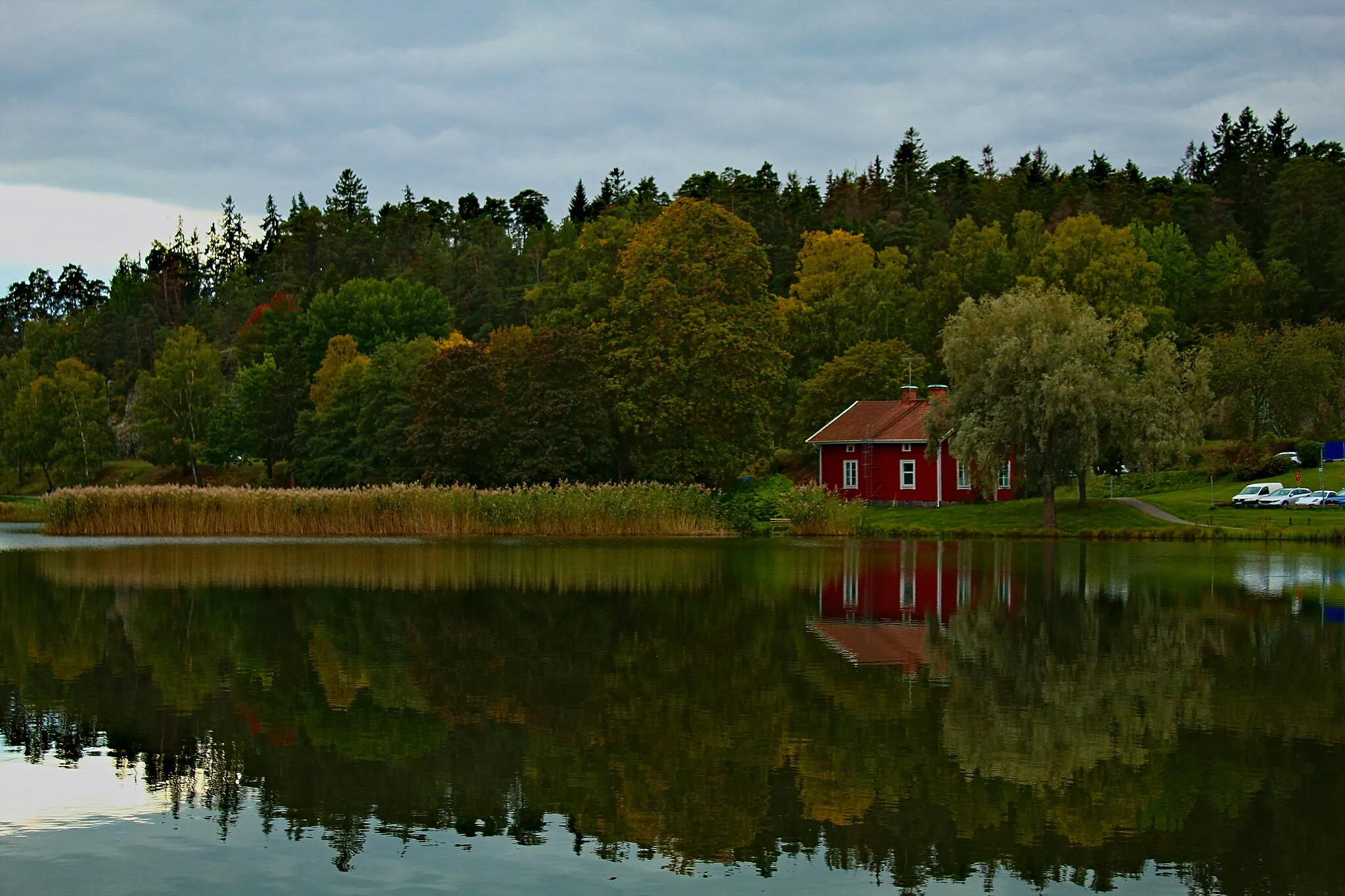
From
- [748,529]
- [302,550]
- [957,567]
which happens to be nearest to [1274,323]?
[748,529]

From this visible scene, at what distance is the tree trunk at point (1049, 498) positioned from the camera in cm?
6206

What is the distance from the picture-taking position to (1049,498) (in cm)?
6284

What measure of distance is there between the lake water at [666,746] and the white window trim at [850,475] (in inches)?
2041

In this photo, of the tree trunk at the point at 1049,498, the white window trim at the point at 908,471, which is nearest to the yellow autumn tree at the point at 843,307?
the white window trim at the point at 908,471

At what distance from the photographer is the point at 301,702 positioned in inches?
622

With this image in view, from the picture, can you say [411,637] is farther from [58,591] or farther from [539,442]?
[539,442]

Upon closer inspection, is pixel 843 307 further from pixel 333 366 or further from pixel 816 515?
pixel 816 515

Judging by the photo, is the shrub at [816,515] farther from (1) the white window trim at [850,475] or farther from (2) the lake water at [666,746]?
(2) the lake water at [666,746]

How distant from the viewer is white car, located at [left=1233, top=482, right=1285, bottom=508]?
6867 centimetres

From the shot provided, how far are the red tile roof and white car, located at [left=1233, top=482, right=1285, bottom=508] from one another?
54.7 ft

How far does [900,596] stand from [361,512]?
97.1 feet

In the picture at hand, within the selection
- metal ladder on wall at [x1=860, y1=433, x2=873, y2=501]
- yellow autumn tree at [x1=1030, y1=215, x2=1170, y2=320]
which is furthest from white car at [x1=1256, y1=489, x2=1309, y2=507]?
yellow autumn tree at [x1=1030, y1=215, x2=1170, y2=320]

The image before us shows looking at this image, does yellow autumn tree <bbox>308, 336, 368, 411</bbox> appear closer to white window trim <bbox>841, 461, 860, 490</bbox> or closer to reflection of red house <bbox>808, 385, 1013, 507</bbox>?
reflection of red house <bbox>808, 385, 1013, 507</bbox>

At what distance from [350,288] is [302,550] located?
82963 millimetres
